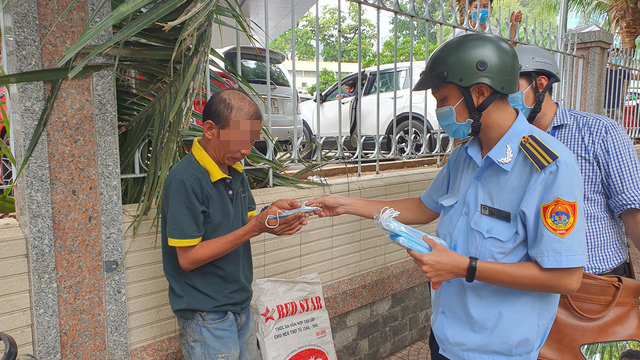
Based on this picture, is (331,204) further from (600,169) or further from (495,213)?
(600,169)

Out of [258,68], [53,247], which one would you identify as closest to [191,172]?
[53,247]

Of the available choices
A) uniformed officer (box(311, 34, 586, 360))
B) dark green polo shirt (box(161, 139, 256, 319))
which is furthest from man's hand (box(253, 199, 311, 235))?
uniformed officer (box(311, 34, 586, 360))

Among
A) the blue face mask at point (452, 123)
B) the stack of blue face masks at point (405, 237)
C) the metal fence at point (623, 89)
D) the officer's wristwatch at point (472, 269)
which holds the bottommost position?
the officer's wristwatch at point (472, 269)

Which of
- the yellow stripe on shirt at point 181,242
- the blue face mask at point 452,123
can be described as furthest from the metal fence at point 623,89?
the yellow stripe on shirt at point 181,242

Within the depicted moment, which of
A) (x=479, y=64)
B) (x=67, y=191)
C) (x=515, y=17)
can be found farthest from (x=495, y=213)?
(x=515, y=17)

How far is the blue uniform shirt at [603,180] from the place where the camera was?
2.07 metres

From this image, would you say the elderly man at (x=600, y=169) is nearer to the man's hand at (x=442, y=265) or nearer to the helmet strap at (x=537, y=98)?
the helmet strap at (x=537, y=98)

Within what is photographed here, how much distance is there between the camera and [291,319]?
2.63 meters

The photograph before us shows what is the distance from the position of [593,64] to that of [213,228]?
5878mm

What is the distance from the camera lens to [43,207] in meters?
1.96

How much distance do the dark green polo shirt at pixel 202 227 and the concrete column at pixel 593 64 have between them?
5.64 meters

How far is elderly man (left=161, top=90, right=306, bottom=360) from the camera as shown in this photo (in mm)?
1832

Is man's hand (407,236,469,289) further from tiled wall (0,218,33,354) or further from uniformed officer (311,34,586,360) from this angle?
tiled wall (0,218,33,354)

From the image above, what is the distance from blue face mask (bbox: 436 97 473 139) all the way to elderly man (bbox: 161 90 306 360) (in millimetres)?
721
